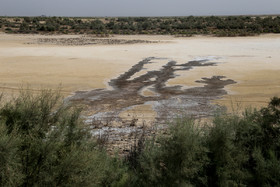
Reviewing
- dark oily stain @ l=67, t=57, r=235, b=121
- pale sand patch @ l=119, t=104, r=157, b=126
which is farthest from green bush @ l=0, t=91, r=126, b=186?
dark oily stain @ l=67, t=57, r=235, b=121

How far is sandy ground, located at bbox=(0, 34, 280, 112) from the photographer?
1680 cm

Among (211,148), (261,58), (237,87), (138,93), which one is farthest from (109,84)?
(261,58)

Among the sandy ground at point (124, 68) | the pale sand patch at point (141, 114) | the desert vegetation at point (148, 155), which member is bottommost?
the pale sand patch at point (141, 114)

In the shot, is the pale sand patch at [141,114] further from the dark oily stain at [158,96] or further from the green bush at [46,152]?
the green bush at [46,152]

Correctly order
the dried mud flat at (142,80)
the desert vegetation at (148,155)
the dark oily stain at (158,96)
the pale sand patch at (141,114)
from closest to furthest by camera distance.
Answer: the desert vegetation at (148,155), the pale sand patch at (141,114), the dried mud flat at (142,80), the dark oily stain at (158,96)

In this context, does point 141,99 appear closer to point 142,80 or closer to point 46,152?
point 142,80

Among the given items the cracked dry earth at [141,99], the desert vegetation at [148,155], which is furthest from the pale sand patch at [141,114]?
the desert vegetation at [148,155]

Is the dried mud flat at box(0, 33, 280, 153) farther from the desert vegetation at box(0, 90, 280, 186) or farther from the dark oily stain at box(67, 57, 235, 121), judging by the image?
the desert vegetation at box(0, 90, 280, 186)

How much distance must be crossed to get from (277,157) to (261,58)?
1914cm

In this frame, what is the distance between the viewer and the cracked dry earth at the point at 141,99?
11465 mm

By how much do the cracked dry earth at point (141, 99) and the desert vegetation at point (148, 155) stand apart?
190 centimetres

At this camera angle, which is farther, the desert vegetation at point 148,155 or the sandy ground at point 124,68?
the sandy ground at point 124,68

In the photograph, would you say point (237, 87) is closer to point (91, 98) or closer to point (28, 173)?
point (91, 98)

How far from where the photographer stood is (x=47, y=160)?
6.43 metres
